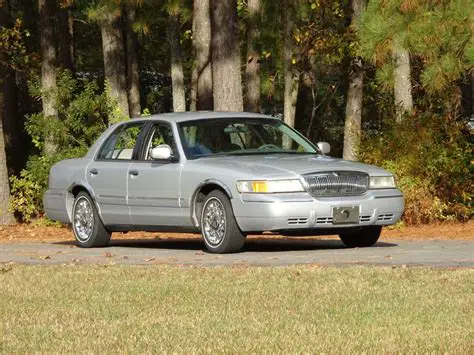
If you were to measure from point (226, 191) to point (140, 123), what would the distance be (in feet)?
8.53

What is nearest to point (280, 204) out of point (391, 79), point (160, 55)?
point (391, 79)

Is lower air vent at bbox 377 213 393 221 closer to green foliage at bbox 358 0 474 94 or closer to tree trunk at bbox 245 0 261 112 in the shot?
green foliage at bbox 358 0 474 94

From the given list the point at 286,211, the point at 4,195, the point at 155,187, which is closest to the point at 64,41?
the point at 4,195

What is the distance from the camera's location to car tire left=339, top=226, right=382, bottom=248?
16.3m

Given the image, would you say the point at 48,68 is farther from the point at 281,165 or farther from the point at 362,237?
the point at 281,165

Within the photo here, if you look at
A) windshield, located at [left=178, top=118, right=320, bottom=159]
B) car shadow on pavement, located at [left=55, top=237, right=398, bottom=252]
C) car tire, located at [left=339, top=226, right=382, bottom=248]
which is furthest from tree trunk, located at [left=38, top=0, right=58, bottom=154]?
car tire, located at [left=339, top=226, right=382, bottom=248]

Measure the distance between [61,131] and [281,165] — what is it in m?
10.9

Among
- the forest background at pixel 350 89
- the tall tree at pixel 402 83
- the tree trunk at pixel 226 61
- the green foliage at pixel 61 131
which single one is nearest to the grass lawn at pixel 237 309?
the forest background at pixel 350 89

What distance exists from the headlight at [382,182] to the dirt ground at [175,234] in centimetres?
353

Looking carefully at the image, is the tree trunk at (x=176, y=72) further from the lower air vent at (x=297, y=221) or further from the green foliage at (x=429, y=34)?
the lower air vent at (x=297, y=221)

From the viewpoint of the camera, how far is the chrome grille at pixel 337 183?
15.1m

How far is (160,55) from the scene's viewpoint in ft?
193

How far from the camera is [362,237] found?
1653 cm

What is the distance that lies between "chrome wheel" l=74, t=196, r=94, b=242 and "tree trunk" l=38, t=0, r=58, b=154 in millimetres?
8016
